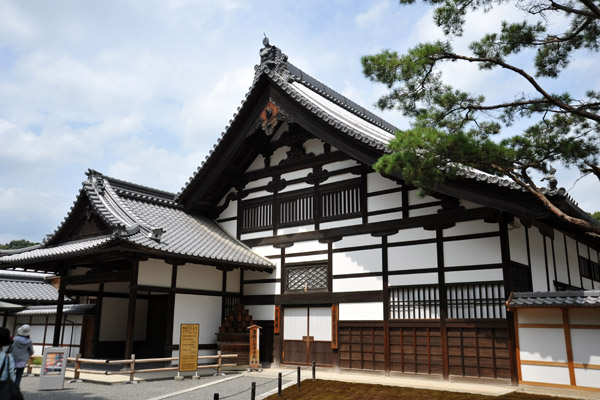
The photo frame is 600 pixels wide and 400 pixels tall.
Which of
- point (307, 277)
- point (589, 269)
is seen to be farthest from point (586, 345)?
point (589, 269)

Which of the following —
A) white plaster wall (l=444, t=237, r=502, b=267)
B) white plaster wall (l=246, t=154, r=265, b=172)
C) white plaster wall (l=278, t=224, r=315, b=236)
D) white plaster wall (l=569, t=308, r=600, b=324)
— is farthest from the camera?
white plaster wall (l=246, t=154, r=265, b=172)

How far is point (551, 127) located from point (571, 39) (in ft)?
5.39

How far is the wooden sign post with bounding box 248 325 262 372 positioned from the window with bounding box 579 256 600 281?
10.7m

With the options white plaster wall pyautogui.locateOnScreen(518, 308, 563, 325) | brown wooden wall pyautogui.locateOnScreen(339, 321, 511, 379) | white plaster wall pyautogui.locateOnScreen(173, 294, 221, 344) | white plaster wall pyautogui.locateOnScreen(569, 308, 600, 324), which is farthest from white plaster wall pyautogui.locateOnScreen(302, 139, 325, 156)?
white plaster wall pyautogui.locateOnScreen(569, 308, 600, 324)

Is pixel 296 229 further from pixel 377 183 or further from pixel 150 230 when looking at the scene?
pixel 150 230

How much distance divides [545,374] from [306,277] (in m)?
7.04

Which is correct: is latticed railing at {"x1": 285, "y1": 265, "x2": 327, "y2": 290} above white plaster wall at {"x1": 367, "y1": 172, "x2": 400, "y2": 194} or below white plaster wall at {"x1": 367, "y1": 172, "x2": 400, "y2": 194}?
below

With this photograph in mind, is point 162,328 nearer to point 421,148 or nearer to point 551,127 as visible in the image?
point 421,148

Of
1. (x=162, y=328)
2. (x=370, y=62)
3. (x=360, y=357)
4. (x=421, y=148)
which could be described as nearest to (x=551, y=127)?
(x=421, y=148)

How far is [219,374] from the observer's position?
13484 mm

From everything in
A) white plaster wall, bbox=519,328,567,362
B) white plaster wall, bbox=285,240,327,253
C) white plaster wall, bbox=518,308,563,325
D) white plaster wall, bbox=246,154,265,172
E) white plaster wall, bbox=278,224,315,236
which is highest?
white plaster wall, bbox=246,154,265,172

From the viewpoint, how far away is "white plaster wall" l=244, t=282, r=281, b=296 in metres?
15.6

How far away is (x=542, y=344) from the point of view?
10297 mm

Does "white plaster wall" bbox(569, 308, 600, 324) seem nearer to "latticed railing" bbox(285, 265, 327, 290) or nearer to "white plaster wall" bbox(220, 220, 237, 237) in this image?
"latticed railing" bbox(285, 265, 327, 290)
